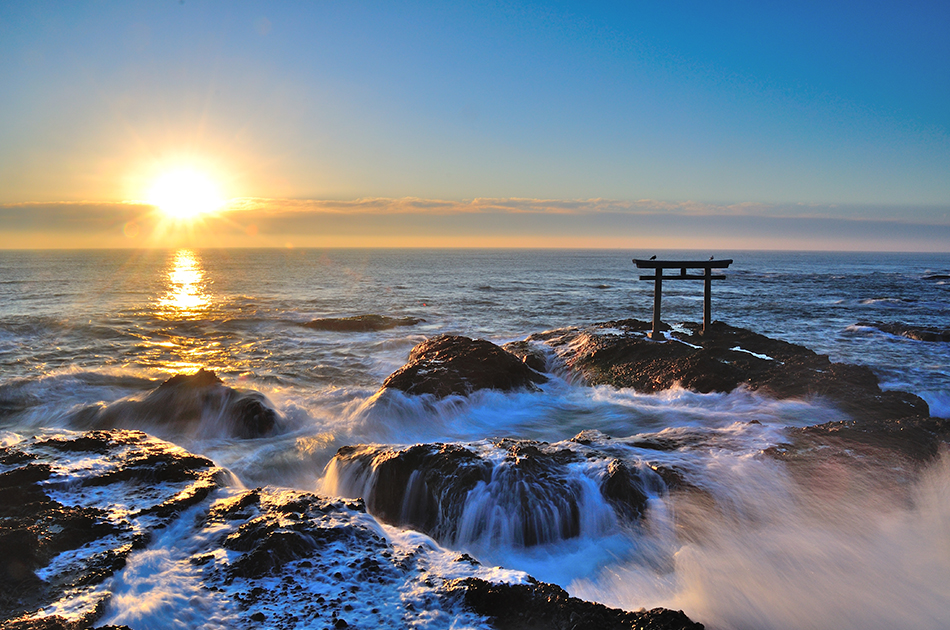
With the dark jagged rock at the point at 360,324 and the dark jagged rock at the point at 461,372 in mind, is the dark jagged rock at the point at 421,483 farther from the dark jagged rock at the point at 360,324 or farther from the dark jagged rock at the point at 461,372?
the dark jagged rock at the point at 360,324

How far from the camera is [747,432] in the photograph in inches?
382

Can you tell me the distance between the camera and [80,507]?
6.31 metres

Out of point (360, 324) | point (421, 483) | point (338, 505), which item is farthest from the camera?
point (360, 324)

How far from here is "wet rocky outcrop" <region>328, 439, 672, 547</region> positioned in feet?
22.5

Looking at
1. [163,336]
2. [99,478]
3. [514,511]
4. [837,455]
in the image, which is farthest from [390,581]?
[163,336]

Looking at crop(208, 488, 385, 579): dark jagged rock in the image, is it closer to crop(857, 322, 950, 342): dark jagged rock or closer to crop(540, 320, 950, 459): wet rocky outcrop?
crop(540, 320, 950, 459): wet rocky outcrop

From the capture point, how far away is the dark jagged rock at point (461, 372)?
12508 millimetres

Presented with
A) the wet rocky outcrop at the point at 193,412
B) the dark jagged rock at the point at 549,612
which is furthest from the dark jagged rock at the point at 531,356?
the dark jagged rock at the point at 549,612

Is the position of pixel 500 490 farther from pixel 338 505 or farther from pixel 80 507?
pixel 80 507

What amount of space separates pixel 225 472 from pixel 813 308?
34.3 metres

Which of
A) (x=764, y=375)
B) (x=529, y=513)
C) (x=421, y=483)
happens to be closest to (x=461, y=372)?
(x=421, y=483)

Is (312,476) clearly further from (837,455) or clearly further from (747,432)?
(837,455)

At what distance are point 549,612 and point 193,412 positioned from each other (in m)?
9.66

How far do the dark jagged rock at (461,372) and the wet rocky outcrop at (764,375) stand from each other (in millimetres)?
2208
